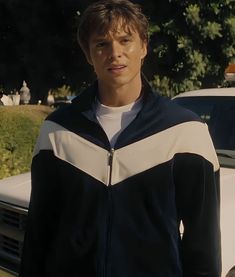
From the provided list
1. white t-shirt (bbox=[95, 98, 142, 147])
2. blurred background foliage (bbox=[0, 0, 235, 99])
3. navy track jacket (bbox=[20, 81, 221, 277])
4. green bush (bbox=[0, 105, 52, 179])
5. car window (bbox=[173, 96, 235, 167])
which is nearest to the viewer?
navy track jacket (bbox=[20, 81, 221, 277])

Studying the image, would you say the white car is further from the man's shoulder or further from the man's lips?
the man's lips

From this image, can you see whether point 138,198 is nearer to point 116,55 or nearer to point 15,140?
point 116,55

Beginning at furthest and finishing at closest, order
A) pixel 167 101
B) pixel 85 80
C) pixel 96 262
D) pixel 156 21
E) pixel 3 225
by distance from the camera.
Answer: pixel 85 80 → pixel 156 21 → pixel 3 225 → pixel 167 101 → pixel 96 262

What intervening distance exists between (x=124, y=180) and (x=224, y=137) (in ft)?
7.49

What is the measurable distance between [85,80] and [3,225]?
15.4 metres

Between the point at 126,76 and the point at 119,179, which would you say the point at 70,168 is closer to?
the point at 119,179

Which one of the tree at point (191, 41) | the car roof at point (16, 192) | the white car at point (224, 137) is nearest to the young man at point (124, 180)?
the white car at point (224, 137)

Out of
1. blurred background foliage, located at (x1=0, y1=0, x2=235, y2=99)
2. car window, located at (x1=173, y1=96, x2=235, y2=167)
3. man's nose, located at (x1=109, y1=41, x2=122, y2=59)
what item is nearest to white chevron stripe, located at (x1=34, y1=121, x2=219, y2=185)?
man's nose, located at (x1=109, y1=41, x2=122, y2=59)

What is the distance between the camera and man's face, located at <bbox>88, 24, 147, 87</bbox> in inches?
70.4

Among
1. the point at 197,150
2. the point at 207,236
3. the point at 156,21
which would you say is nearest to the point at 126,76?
the point at 197,150

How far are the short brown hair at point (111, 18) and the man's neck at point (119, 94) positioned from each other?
0.18 meters

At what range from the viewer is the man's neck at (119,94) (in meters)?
1.83

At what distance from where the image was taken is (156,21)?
48.4 feet

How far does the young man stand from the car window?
1898 millimetres
